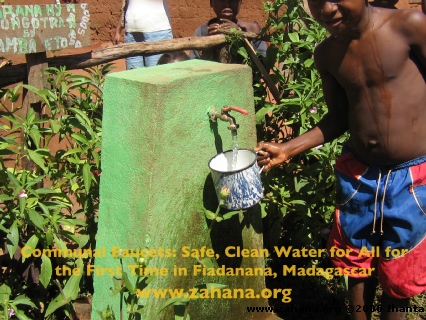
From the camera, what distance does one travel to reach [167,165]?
2215mm

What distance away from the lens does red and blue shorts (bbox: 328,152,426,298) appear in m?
2.15

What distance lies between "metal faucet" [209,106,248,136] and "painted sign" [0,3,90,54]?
108 cm

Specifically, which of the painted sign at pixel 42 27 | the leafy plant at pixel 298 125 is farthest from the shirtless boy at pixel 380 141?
the painted sign at pixel 42 27

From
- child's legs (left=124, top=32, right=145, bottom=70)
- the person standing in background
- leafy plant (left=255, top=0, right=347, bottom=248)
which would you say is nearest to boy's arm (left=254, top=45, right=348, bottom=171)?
leafy plant (left=255, top=0, right=347, bottom=248)

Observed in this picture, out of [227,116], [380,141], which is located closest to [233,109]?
[227,116]

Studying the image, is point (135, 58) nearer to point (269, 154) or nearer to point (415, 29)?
point (269, 154)

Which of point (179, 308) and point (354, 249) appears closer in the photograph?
point (179, 308)

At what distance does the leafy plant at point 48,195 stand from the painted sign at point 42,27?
0.51 feet

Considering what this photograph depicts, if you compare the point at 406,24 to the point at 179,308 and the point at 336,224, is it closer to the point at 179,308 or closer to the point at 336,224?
the point at 336,224

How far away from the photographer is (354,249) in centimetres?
231

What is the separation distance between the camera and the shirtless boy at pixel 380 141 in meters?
2.08

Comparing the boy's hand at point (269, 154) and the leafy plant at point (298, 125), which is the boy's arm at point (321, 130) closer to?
the boy's hand at point (269, 154)

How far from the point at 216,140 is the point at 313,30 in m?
1.26

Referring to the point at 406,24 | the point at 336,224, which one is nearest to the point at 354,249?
the point at 336,224
